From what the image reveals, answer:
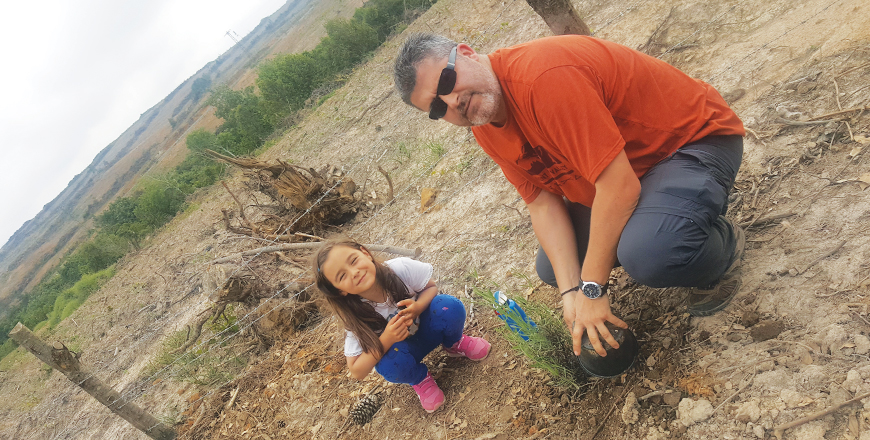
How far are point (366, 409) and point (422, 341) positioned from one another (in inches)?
24.8

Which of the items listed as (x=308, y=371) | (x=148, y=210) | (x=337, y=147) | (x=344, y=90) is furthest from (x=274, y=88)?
(x=308, y=371)

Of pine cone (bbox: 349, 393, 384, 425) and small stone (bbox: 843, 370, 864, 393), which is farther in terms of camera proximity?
pine cone (bbox: 349, 393, 384, 425)

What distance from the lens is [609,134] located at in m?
1.32

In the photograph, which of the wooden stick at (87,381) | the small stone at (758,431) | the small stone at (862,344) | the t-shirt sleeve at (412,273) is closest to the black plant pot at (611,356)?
the small stone at (758,431)

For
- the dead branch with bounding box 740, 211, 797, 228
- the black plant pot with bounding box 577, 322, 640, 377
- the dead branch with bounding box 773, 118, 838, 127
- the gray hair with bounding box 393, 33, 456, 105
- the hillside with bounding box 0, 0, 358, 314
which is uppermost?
the hillside with bounding box 0, 0, 358, 314

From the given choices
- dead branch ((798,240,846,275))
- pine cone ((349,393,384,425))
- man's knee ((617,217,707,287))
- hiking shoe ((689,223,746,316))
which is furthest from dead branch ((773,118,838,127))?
pine cone ((349,393,384,425))

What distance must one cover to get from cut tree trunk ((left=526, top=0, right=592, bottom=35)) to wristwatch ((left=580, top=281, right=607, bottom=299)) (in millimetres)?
3340

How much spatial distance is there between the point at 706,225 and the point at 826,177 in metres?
1.10

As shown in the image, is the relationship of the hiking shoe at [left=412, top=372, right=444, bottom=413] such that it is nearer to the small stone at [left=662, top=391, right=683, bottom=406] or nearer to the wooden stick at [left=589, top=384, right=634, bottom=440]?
the wooden stick at [left=589, top=384, right=634, bottom=440]

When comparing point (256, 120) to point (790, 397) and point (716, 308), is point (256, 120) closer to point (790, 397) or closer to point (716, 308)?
point (716, 308)

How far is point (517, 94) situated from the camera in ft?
4.72

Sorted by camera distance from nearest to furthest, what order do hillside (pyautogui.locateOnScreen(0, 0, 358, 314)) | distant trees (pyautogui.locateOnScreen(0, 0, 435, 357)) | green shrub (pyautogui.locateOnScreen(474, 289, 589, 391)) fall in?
green shrub (pyautogui.locateOnScreen(474, 289, 589, 391)) → distant trees (pyautogui.locateOnScreen(0, 0, 435, 357)) → hillside (pyautogui.locateOnScreen(0, 0, 358, 314))

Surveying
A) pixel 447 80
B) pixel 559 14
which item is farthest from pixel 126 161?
pixel 447 80

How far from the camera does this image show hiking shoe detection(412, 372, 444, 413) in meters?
2.27
